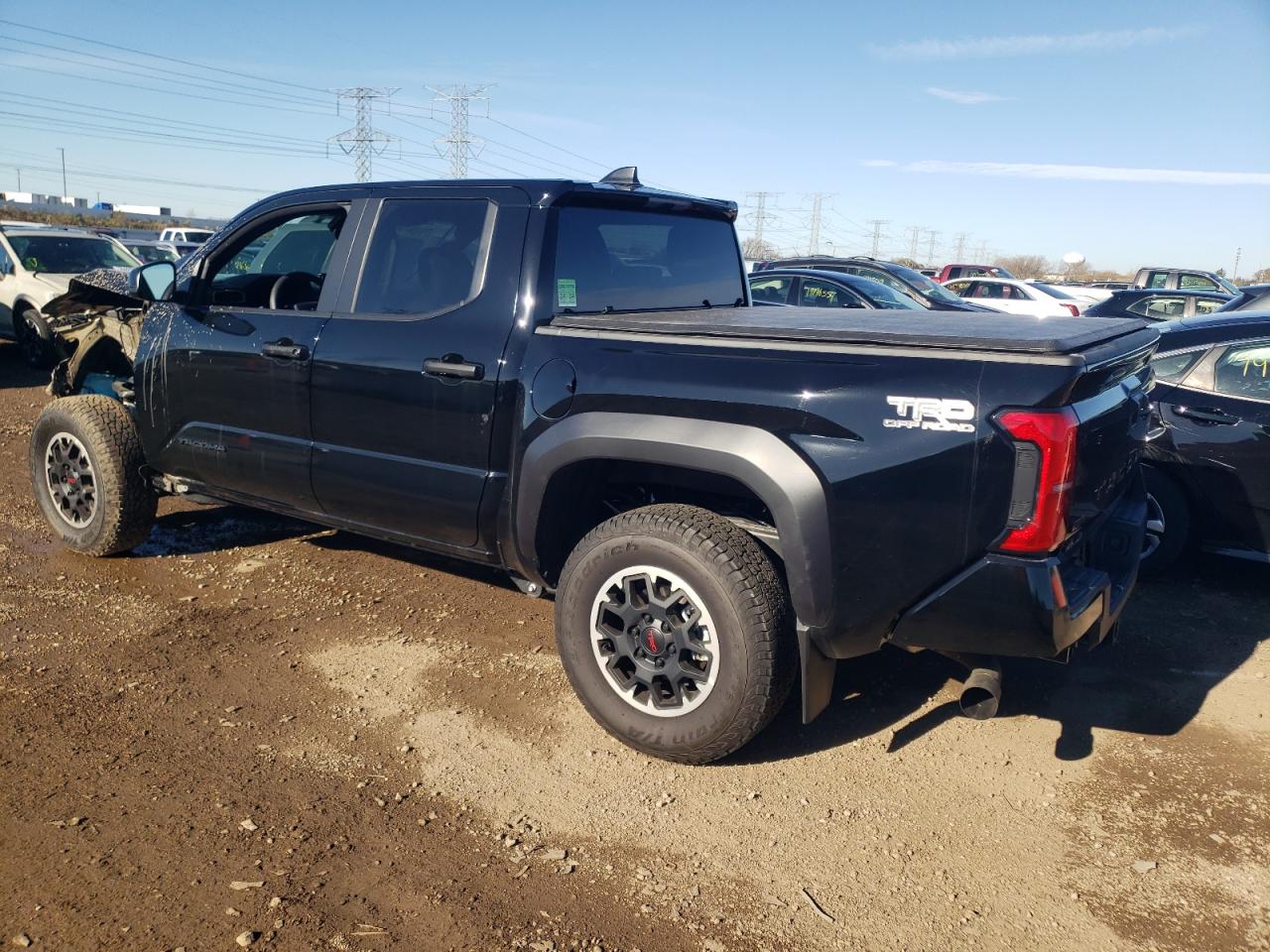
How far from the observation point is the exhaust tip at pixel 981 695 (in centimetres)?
301

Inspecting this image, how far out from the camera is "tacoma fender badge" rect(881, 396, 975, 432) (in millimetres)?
2705

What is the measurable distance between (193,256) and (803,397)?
334cm

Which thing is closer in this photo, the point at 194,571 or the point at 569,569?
the point at 569,569

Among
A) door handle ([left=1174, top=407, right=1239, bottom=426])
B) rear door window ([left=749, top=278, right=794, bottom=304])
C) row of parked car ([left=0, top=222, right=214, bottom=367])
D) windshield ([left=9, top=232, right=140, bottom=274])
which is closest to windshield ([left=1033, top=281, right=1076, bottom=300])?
rear door window ([left=749, top=278, right=794, bottom=304])

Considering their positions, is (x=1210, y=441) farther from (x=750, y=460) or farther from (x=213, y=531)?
(x=213, y=531)

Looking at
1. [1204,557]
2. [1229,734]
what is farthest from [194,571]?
[1204,557]

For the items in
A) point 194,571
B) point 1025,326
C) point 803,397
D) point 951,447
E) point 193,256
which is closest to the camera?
point 951,447

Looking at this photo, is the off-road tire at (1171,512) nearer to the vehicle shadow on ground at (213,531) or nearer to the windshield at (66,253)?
the vehicle shadow on ground at (213,531)

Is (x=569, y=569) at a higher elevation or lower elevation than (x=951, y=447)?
lower

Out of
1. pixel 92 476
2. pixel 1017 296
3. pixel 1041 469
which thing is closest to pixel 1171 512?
pixel 1041 469

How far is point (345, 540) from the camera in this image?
5.74m

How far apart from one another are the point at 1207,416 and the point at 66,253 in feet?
44.1

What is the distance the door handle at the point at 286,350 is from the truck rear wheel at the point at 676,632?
5.15 ft

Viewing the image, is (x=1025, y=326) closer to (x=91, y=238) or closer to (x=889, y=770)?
(x=889, y=770)
